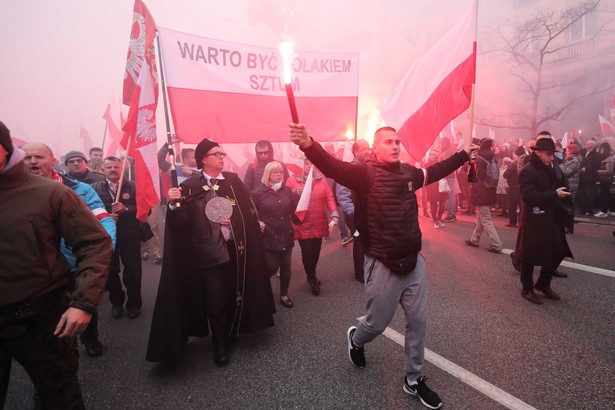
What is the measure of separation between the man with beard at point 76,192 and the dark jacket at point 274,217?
5.71 feet

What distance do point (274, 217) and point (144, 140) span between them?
201 centimetres

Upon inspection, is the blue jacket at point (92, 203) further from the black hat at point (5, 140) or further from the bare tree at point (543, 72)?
→ the bare tree at point (543, 72)

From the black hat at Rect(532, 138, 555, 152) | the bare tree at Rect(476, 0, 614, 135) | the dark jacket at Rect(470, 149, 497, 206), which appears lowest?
the dark jacket at Rect(470, 149, 497, 206)

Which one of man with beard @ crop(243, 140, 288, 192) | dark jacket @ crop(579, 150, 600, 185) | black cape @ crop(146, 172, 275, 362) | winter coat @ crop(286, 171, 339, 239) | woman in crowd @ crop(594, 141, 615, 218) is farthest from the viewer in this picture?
dark jacket @ crop(579, 150, 600, 185)

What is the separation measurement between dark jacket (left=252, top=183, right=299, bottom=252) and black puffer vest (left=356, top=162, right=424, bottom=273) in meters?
1.92

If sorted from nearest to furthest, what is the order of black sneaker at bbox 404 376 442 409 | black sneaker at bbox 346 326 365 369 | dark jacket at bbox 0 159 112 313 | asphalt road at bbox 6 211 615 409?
dark jacket at bbox 0 159 112 313 → black sneaker at bbox 404 376 442 409 → asphalt road at bbox 6 211 615 409 → black sneaker at bbox 346 326 365 369

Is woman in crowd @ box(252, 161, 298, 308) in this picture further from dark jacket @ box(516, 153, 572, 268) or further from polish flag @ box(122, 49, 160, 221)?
dark jacket @ box(516, 153, 572, 268)

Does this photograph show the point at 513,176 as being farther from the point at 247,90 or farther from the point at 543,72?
the point at 543,72

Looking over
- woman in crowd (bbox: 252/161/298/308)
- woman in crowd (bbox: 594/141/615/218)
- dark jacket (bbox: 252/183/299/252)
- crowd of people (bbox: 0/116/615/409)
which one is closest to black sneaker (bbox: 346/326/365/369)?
crowd of people (bbox: 0/116/615/409)

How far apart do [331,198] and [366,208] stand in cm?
239

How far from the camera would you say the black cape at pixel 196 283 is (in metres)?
3.03

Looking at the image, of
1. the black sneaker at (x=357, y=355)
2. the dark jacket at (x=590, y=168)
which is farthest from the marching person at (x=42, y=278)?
the dark jacket at (x=590, y=168)

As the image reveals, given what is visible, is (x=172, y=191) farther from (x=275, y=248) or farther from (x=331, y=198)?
(x=331, y=198)

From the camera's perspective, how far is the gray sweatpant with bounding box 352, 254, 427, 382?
96.2 inches
